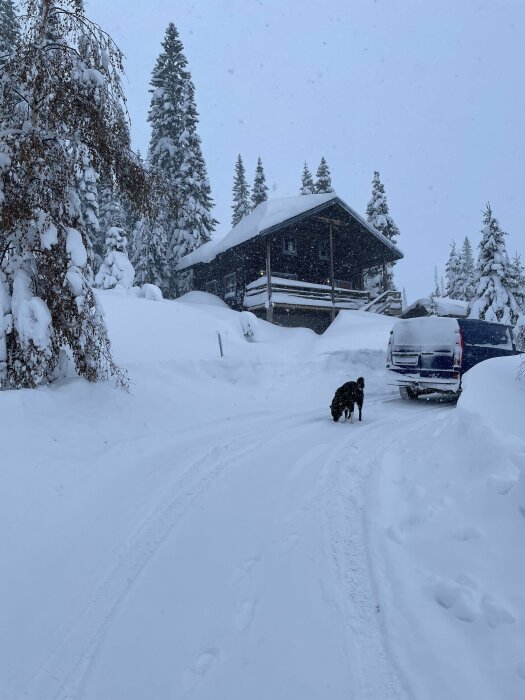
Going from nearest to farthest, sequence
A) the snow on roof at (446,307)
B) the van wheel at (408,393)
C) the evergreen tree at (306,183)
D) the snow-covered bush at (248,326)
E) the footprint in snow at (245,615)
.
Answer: the footprint in snow at (245,615)
the van wheel at (408,393)
the snow-covered bush at (248,326)
the snow on roof at (446,307)
the evergreen tree at (306,183)

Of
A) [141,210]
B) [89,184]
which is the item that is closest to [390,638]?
[141,210]

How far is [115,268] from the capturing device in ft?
83.1

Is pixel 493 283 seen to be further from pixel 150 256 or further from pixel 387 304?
pixel 150 256

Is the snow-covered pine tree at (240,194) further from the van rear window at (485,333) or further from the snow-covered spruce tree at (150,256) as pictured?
the van rear window at (485,333)

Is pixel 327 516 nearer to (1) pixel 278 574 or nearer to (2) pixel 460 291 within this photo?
(1) pixel 278 574

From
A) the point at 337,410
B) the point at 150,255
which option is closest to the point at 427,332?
the point at 337,410

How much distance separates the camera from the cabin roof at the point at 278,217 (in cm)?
2233

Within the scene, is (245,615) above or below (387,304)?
below

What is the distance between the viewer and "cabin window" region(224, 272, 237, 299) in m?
28.1

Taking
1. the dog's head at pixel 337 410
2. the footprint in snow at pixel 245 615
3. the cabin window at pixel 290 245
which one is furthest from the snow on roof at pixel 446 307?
the footprint in snow at pixel 245 615

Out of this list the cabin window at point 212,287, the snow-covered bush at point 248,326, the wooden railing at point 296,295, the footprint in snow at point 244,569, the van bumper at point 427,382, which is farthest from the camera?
the cabin window at point 212,287

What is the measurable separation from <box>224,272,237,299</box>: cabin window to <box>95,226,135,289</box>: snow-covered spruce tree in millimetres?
6389

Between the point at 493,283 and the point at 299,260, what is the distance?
12967mm

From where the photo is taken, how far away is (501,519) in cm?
352
